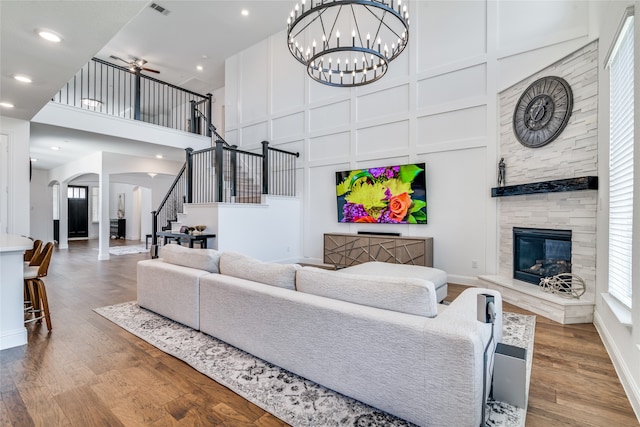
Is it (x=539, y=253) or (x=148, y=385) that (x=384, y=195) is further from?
(x=148, y=385)

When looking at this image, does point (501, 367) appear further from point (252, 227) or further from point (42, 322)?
point (252, 227)

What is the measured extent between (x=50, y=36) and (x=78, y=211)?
13.3 m

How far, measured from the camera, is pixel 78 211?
13.0 meters

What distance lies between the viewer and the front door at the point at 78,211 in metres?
12.8

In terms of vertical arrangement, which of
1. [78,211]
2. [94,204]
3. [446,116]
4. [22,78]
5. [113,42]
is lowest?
[78,211]

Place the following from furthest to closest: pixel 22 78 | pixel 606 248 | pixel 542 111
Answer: pixel 542 111, pixel 22 78, pixel 606 248

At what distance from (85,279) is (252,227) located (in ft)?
9.58

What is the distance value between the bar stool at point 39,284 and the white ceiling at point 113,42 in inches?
Answer: 70.4

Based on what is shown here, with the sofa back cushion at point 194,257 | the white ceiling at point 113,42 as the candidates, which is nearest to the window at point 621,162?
the sofa back cushion at point 194,257

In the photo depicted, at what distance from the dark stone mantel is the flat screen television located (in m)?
1.18

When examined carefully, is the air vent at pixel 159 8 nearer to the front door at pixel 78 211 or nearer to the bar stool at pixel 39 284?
the bar stool at pixel 39 284

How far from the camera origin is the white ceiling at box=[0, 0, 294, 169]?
2.20 meters

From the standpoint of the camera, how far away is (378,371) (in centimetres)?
173

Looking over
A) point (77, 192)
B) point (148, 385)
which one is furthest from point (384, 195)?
point (77, 192)
